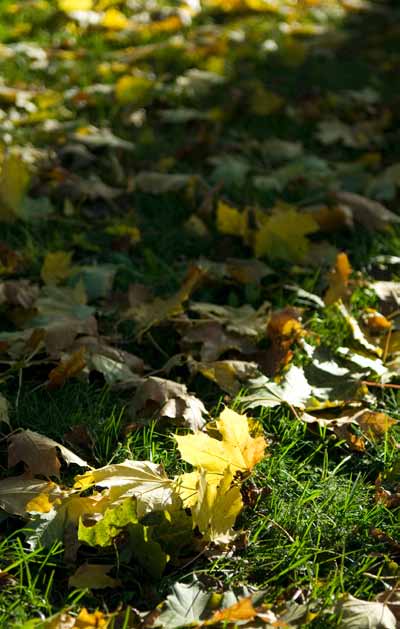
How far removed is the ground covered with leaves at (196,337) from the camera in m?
1.55

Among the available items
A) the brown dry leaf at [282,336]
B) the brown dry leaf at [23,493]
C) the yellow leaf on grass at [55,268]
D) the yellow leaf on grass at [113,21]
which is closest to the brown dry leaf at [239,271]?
the brown dry leaf at [282,336]

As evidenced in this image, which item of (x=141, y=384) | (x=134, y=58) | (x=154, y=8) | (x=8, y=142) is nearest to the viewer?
(x=141, y=384)

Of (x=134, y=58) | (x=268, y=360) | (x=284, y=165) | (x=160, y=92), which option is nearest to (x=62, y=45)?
(x=134, y=58)

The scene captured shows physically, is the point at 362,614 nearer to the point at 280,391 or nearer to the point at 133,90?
the point at 280,391

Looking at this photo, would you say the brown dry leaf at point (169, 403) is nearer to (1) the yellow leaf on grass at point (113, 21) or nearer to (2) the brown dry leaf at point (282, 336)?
(2) the brown dry leaf at point (282, 336)

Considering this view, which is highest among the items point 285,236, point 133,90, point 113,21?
point 113,21

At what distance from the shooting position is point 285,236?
8.47 ft

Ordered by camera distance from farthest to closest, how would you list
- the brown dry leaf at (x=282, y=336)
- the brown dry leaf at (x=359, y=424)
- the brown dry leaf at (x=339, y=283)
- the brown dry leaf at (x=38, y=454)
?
the brown dry leaf at (x=339, y=283), the brown dry leaf at (x=282, y=336), the brown dry leaf at (x=359, y=424), the brown dry leaf at (x=38, y=454)

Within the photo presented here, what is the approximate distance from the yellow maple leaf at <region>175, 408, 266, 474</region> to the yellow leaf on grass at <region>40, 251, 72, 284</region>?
91 cm

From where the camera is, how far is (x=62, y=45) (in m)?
4.07

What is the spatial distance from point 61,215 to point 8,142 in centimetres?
52

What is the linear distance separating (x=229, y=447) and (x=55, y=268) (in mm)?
975

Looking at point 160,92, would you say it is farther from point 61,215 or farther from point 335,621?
point 335,621

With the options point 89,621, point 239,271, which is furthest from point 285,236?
point 89,621
